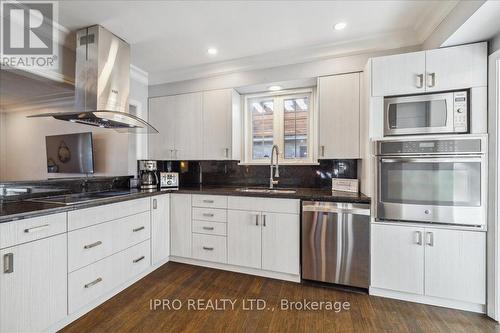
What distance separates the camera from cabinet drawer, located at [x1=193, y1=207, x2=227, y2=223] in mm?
2578

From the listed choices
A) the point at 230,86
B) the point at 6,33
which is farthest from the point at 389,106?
the point at 6,33

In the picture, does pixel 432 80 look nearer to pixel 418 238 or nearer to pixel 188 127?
pixel 418 238

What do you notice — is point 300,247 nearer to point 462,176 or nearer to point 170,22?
point 462,176

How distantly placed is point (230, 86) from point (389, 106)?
1.85 metres

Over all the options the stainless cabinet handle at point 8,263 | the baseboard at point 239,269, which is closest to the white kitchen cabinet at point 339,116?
the baseboard at point 239,269

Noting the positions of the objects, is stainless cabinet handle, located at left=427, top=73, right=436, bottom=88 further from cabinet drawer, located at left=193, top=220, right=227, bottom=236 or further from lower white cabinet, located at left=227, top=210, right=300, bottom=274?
cabinet drawer, located at left=193, top=220, right=227, bottom=236

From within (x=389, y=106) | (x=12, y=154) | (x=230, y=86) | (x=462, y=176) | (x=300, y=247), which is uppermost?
(x=230, y=86)

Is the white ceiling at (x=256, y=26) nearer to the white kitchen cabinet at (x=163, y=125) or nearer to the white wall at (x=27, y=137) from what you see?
the white kitchen cabinet at (x=163, y=125)

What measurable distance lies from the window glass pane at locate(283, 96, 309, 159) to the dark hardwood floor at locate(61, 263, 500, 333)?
162 centimetres

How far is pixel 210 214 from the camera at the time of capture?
262cm

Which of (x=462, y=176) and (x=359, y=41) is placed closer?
(x=462, y=176)

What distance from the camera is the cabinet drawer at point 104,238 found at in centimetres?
171

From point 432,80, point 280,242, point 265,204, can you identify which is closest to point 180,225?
point 265,204

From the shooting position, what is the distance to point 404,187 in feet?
6.57
